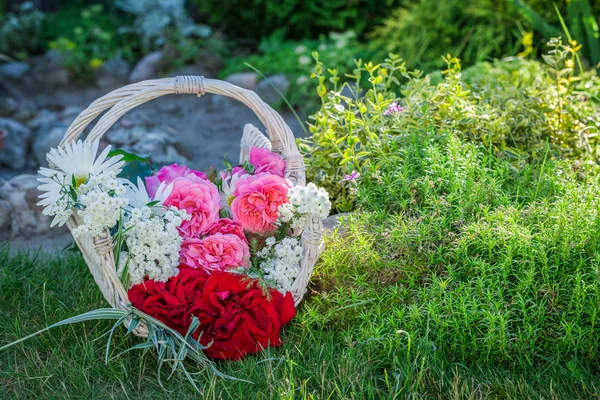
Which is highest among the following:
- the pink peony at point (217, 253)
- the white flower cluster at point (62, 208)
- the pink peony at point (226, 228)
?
the white flower cluster at point (62, 208)

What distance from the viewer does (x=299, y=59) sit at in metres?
5.82

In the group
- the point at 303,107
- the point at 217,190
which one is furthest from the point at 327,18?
the point at 217,190

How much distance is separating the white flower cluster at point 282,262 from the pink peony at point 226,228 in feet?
0.33

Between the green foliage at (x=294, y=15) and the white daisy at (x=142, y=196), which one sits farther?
the green foliage at (x=294, y=15)

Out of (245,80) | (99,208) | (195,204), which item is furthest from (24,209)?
(245,80)

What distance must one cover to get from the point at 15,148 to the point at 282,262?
3.12m

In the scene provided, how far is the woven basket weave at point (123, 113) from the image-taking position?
2.07 metres

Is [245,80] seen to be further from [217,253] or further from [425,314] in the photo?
[425,314]

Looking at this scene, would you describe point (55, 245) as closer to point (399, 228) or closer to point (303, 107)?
point (399, 228)

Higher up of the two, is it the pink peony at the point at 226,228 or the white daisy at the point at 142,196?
the white daisy at the point at 142,196

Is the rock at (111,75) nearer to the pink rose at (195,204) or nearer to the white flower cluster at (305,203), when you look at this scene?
the pink rose at (195,204)

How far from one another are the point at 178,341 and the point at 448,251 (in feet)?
3.08

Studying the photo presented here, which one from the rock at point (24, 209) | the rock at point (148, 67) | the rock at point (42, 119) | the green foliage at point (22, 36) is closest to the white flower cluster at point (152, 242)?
the rock at point (24, 209)

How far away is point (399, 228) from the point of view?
236cm
